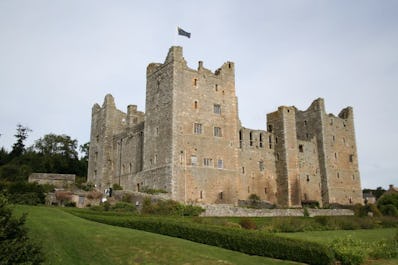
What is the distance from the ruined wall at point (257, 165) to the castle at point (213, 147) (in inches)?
4.9

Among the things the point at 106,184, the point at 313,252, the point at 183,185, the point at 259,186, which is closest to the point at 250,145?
the point at 259,186

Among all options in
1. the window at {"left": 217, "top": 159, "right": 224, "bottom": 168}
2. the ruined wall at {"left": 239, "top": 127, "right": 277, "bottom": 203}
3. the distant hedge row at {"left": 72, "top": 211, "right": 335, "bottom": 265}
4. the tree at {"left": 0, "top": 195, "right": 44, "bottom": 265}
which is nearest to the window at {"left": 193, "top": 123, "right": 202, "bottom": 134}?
the window at {"left": 217, "top": 159, "right": 224, "bottom": 168}

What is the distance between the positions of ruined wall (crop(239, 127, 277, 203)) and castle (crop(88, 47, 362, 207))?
13 cm

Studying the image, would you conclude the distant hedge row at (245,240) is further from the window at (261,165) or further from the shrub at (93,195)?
the window at (261,165)

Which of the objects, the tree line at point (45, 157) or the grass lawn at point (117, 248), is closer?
the grass lawn at point (117, 248)

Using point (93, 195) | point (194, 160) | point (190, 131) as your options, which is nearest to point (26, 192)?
point (93, 195)

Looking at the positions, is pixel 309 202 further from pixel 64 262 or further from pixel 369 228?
pixel 64 262

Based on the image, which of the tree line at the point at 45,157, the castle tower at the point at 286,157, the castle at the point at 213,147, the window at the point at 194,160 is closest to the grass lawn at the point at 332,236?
the castle at the point at 213,147

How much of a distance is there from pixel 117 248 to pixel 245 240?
588 cm

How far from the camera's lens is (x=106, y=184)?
57.6m

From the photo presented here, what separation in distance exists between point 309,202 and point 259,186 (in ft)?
26.2

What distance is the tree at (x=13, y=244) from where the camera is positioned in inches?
526

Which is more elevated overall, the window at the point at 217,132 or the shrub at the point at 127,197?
the window at the point at 217,132

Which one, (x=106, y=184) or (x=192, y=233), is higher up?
(x=106, y=184)
